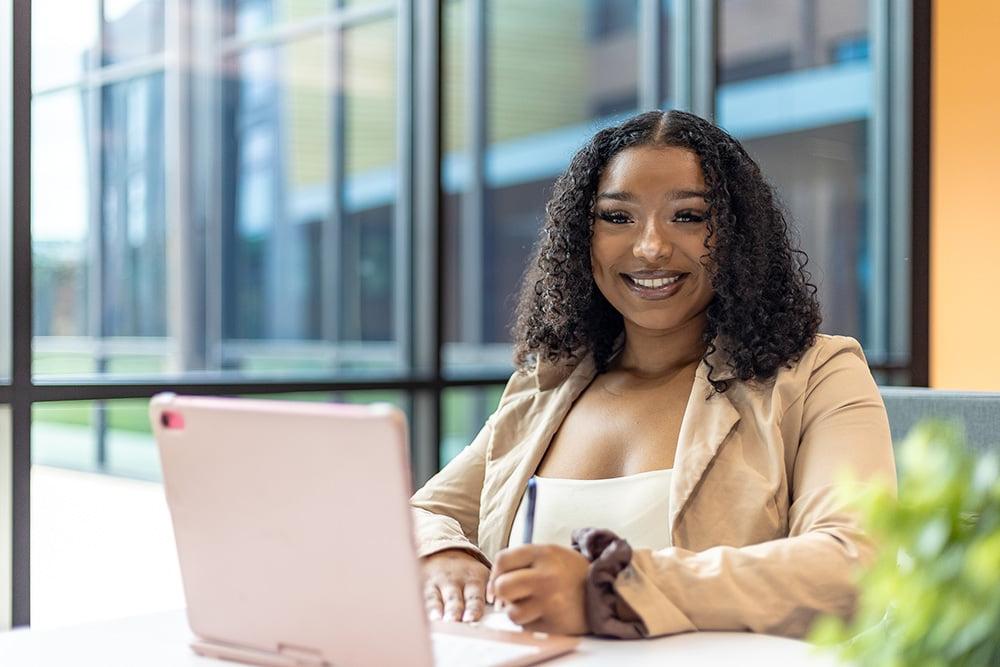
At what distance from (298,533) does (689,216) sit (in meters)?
0.95

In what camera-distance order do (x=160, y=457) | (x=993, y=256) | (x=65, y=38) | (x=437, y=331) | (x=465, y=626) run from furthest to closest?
(x=993, y=256)
(x=65, y=38)
(x=437, y=331)
(x=465, y=626)
(x=160, y=457)

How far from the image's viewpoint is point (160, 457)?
1.11 meters

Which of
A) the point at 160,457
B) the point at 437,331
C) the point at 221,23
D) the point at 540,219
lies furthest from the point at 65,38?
the point at 221,23

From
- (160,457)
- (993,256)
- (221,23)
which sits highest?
(221,23)

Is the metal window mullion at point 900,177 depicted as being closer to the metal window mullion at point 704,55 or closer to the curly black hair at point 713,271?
the metal window mullion at point 704,55

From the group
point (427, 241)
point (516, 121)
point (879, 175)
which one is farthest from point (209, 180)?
point (427, 241)

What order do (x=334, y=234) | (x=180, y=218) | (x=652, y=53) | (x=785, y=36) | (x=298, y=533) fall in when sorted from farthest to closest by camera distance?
(x=180, y=218)
(x=334, y=234)
(x=785, y=36)
(x=652, y=53)
(x=298, y=533)

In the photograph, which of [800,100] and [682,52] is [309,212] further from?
[682,52]

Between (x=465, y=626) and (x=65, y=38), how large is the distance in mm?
2969

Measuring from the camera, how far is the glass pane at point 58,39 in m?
2.35

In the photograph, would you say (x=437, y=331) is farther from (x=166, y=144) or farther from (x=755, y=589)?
(x=166, y=144)

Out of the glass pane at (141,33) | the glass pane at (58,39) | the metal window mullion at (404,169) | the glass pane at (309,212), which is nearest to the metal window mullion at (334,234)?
the glass pane at (309,212)

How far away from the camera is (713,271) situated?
1.76 meters

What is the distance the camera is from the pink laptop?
3.14 feet
